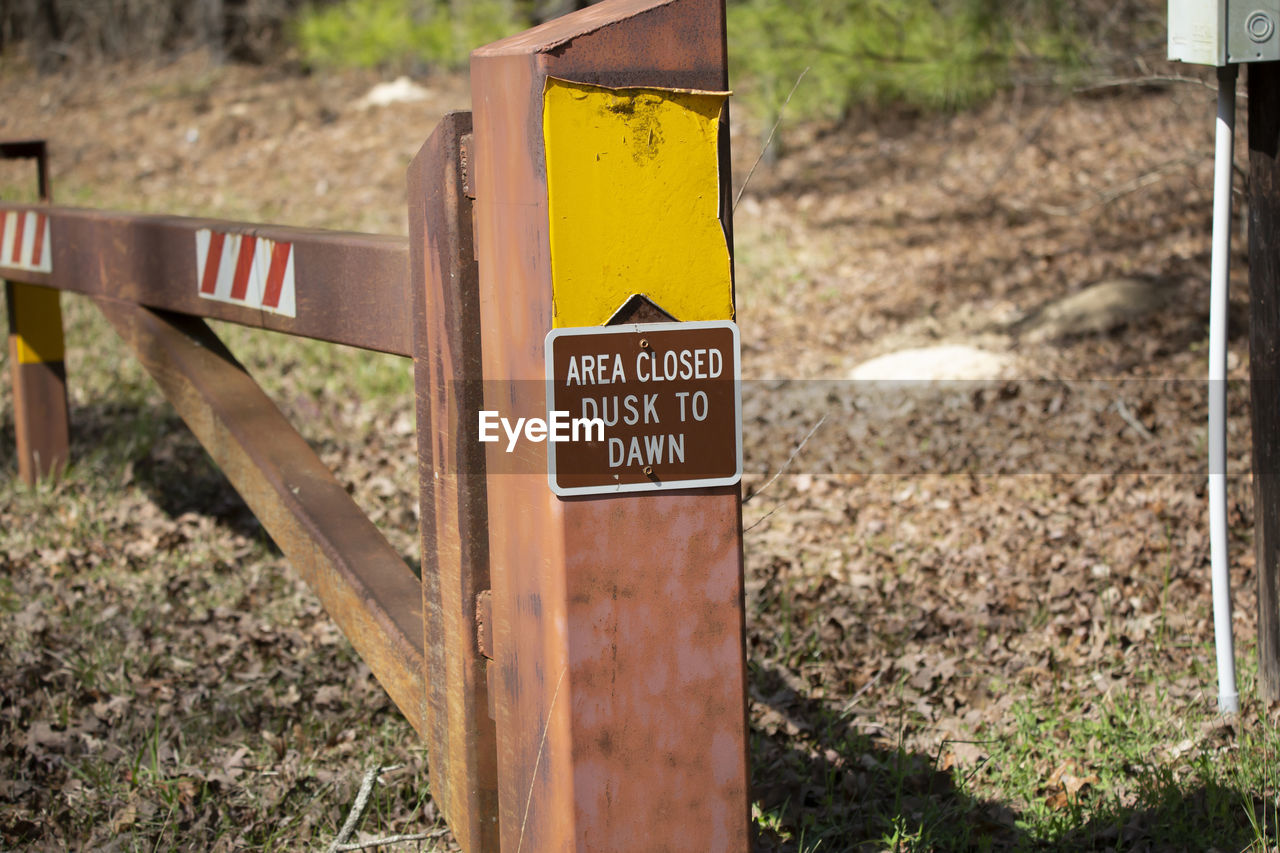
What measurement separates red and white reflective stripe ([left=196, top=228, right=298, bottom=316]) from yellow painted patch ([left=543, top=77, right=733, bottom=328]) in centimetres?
127

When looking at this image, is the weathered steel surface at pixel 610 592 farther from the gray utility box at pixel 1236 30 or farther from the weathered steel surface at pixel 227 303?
the gray utility box at pixel 1236 30

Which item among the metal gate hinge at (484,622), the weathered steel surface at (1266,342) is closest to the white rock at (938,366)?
the weathered steel surface at (1266,342)

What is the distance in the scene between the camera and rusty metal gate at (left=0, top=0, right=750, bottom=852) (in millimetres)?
1561

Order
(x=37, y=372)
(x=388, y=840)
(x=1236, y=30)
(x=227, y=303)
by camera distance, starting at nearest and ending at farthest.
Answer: (x=388, y=840), (x=227, y=303), (x=1236, y=30), (x=37, y=372)

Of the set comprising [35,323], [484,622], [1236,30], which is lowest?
[484,622]

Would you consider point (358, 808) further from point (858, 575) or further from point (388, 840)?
point (858, 575)

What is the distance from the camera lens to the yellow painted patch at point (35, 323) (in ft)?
16.9

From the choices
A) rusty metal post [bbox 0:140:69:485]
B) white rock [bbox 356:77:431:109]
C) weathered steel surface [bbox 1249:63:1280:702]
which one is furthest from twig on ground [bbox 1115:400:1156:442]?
white rock [bbox 356:77:431:109]

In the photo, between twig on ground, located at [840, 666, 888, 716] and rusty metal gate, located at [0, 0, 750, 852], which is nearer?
rusty metal gate, located at [0, 0, 750, 852]

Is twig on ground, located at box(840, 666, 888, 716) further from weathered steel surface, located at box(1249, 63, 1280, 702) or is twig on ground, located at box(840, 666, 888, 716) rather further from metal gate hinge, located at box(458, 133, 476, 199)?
metal gate hinge, located at box(458, 133, 476, 199)

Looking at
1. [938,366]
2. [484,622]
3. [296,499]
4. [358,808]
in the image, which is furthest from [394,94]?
[484,622]

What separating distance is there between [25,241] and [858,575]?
344 centimetres

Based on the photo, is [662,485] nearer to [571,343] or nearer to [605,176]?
[571,343]

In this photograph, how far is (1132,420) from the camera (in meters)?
5.86
